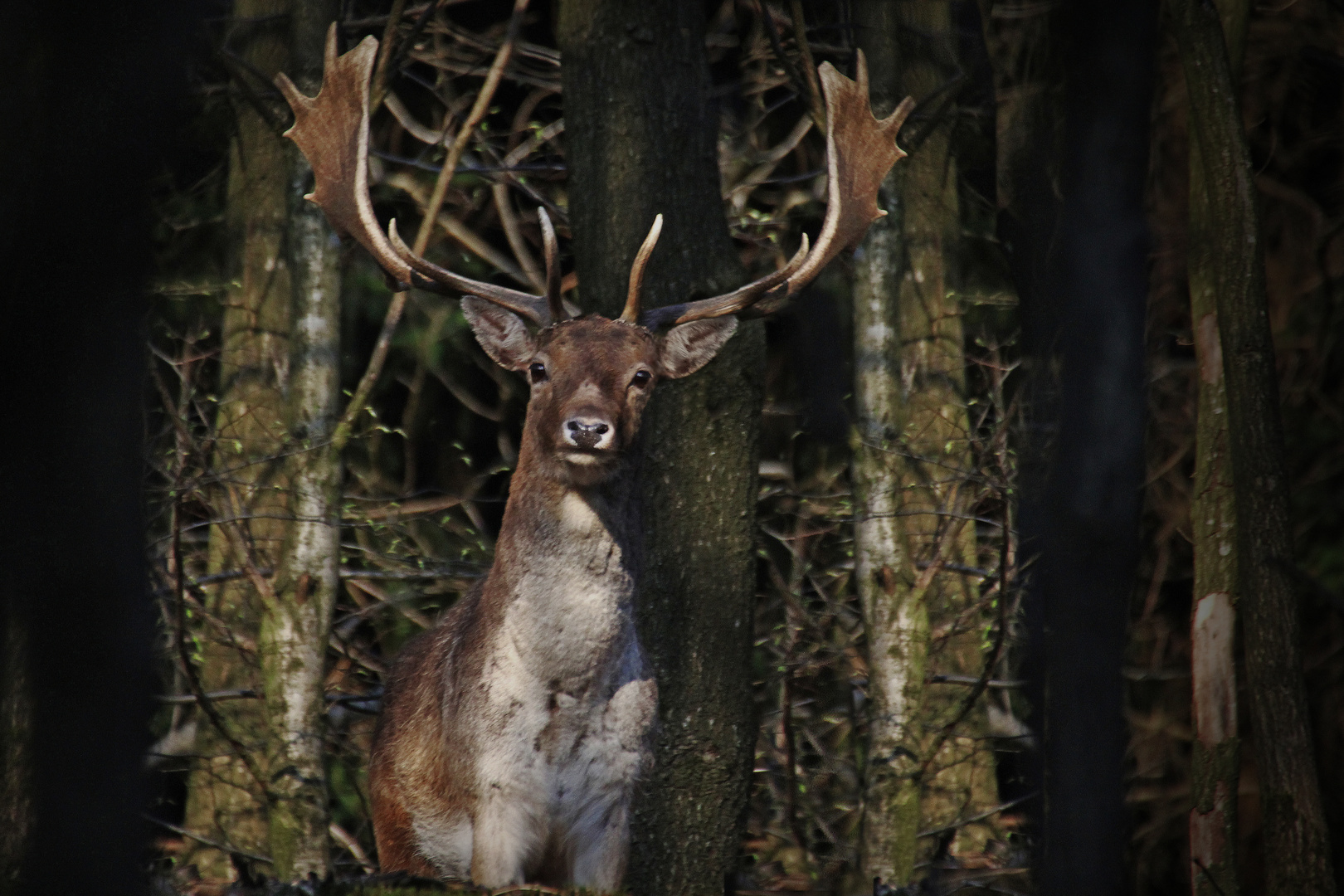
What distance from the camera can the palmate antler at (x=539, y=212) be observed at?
5117 mm

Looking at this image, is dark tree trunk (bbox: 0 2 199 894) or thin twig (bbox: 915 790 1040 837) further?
thin twig (bbox: 915 790 1040 837)

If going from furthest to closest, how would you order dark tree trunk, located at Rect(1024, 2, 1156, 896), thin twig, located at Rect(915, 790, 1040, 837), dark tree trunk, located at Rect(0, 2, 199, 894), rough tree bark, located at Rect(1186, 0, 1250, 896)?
thin twig, located at Rect(915, 790, 1040, 837) → rough tree bark, located at Rect(1186, 0, 1250, 896) → dark tree trunk, located at Rect(1024, 2, 1156, 896) → dark tree trunk, located at Rect(0, 2, 199, 894)

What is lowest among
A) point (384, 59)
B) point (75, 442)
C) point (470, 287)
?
point (75, 442)

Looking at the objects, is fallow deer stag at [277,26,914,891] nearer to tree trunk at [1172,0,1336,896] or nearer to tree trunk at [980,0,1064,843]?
tree trunk at [980,0,1064,843]

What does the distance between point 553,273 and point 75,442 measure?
5.98 ft

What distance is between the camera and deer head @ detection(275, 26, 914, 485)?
466cm

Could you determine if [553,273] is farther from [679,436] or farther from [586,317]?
[679,436]

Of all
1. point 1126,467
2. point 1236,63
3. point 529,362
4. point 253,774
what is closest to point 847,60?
point 1236,63

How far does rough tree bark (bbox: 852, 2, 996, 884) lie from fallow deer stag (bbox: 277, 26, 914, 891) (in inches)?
92.2

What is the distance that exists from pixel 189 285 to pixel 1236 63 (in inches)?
232

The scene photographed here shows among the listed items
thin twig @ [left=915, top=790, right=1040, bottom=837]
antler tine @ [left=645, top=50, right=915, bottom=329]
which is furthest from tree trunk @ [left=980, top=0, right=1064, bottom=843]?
thin twig @ [left=915, top=790, right=1040, bottom=837]

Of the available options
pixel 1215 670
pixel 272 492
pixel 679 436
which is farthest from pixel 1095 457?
pixel 272 492

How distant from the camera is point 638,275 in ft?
15.7

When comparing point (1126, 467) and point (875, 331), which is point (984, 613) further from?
point (1126, 467)
